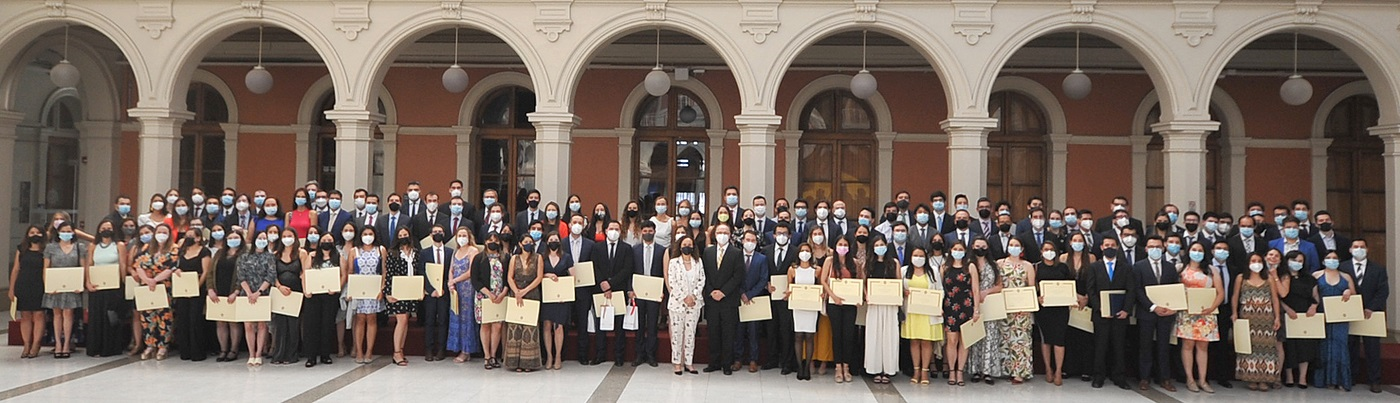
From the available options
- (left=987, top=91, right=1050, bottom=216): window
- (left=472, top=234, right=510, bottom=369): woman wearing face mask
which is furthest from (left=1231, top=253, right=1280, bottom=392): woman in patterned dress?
(left=472, top=234, right=510, bottom=369): woman wearing face mask

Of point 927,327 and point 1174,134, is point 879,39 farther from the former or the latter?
point 927,327

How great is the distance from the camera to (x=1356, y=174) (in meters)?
14.7

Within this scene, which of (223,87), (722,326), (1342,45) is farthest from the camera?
(223,87)

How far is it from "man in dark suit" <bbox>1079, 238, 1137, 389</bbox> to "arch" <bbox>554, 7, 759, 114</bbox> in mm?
4457

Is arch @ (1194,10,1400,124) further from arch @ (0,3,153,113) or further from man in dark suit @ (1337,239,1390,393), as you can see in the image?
arch @ (0,3,153,113)

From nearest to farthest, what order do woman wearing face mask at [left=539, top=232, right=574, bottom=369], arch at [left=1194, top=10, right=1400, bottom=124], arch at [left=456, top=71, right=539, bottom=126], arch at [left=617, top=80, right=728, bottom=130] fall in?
1. woman wearing face mask at [left=539, top=232, right=574, bottom=369]
2. arch at [left=1194, top=10, right=1400, bottom=124]
3. arch at [left=617, top=80, right=728, bottom=130]
4. arch at [left=456, top=71, right=539, bottom=126]

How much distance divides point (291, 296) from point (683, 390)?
12.9 feet

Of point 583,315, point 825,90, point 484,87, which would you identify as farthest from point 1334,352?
point 484,87

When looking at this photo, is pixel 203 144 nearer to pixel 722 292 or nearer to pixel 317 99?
pixel 317 99

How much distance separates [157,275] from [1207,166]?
46.9 ft

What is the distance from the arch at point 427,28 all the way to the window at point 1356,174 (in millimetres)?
12041

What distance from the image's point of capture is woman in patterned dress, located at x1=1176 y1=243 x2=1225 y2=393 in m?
8.77

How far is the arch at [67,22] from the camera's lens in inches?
472

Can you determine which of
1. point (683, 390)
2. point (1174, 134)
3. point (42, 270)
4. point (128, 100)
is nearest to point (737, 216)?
point (683, 390)
